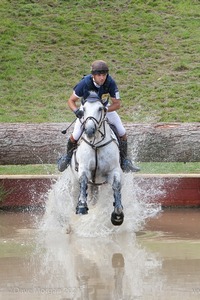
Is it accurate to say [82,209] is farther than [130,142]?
No

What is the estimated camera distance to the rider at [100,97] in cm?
995

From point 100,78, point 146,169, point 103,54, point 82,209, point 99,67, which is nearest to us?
point 82,209

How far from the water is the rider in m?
0.43

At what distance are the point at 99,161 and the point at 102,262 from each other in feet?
4.57

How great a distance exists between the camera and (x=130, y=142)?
39.2 feet

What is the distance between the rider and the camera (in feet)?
32.6

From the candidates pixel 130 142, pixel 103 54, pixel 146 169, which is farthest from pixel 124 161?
pixel 103 54

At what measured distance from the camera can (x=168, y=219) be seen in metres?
11.7

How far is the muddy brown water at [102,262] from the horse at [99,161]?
0.50m

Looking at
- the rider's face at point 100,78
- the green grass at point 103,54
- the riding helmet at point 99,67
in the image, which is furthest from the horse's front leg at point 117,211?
the green grass at point 103,54

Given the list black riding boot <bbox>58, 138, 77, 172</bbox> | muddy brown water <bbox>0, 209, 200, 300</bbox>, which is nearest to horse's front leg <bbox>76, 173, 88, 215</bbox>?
muddy brown water <bbox>0, 209, 200, 300</bbox>

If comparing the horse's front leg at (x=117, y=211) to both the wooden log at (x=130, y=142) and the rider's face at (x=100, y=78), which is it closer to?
the rider's face at (x=100, y=78)

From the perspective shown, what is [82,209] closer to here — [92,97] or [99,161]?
[99,161]

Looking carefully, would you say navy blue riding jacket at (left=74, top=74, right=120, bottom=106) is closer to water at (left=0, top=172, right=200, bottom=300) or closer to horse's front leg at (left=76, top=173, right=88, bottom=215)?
horse's front leg at (left=76, top=173, right=88, bottom=215)
